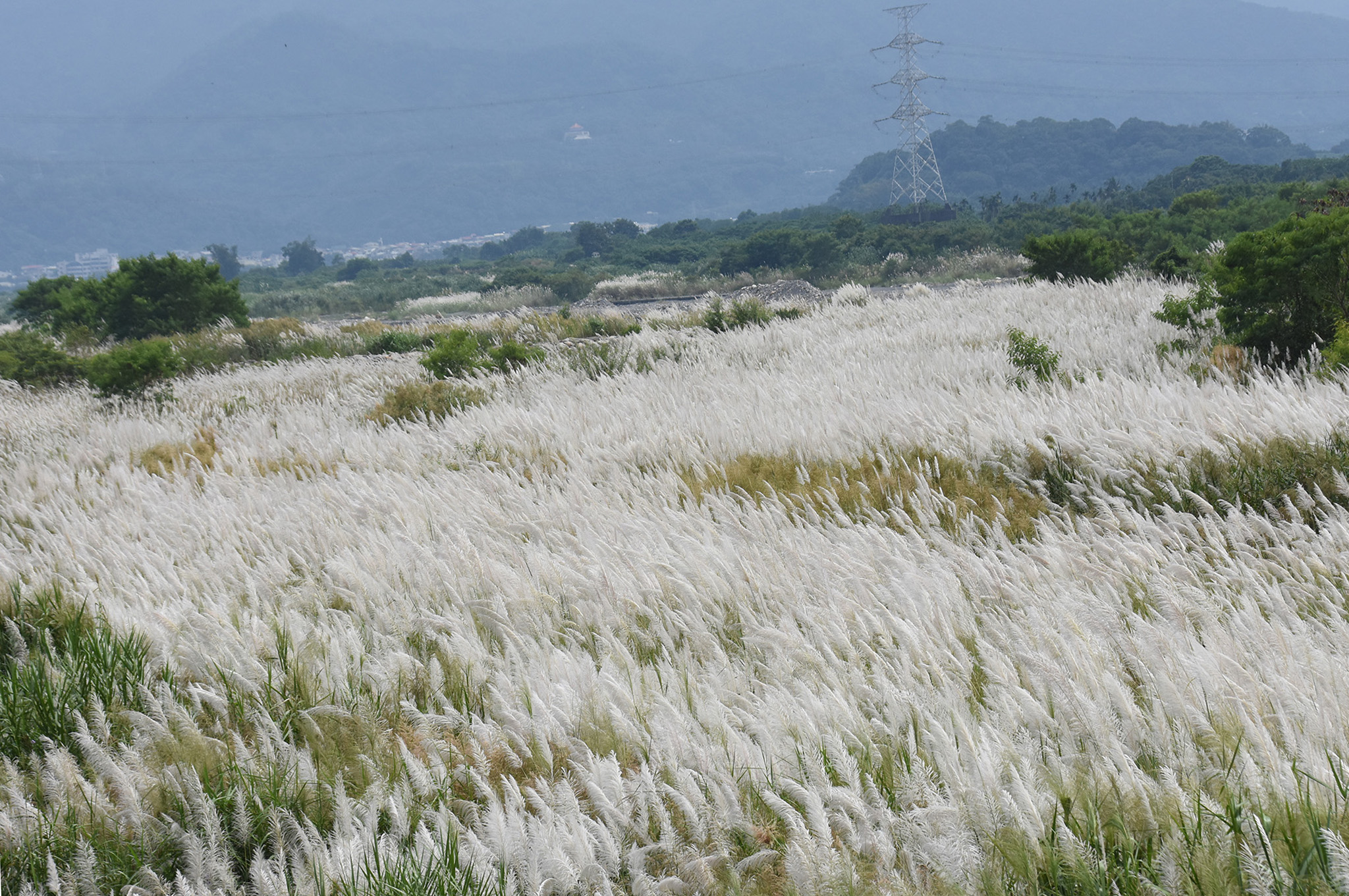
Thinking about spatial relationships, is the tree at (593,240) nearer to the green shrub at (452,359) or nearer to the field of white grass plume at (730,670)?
the green shrub at (452,359)

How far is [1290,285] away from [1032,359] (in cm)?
212

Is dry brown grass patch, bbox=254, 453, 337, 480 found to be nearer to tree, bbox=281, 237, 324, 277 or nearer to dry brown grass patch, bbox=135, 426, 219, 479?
dry brown grass patch, bbox=135, 426, 219, 479

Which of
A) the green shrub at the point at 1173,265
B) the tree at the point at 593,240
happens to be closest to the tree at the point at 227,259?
the tree at the point at 593,240

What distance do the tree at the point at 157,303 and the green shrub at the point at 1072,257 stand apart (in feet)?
68.6

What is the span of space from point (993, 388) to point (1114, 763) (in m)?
5.33

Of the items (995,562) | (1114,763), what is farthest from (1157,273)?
(1114,763)

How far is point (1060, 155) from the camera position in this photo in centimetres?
15675

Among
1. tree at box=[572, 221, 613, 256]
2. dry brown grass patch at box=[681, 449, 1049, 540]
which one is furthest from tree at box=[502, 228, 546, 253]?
dry brown grass patch at box=[681, 449, 1049, 540]

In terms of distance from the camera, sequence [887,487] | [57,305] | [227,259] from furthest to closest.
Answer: [227,259]
[57,305]
[887,487]

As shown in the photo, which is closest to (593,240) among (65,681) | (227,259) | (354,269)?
(354,269)

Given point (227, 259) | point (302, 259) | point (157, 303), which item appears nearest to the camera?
point (157, 303)

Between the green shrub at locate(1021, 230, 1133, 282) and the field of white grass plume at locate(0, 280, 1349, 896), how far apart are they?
14.0m

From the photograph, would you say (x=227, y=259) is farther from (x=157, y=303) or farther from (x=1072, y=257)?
(x=1072, y=257)

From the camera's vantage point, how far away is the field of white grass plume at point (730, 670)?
1.65 metres
